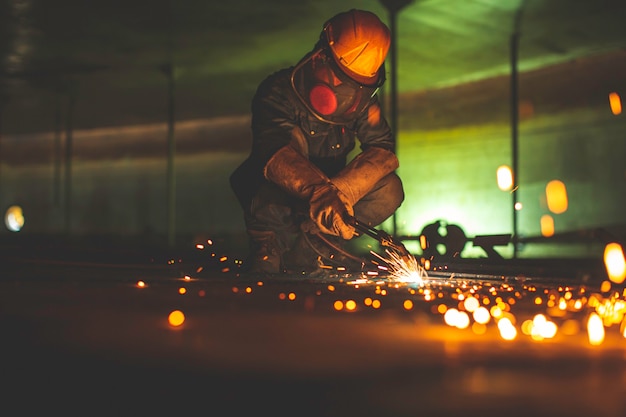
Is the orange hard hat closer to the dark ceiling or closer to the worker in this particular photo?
the worker

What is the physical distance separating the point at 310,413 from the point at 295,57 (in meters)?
8.65

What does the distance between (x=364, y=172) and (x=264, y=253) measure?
0.72 meters

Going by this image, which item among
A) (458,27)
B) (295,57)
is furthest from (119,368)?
(295,57)

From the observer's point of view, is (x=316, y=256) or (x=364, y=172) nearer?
(x=364, y=172)

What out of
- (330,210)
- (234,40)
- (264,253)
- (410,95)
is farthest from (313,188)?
(410,95)

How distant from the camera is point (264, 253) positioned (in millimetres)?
4457

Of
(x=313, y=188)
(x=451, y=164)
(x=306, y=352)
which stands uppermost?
(x=451, y=164)

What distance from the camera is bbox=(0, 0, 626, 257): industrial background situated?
8086 millimetres

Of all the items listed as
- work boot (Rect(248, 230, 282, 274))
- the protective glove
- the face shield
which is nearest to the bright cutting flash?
the protective glove

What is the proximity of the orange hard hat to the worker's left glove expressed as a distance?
0.53 meters

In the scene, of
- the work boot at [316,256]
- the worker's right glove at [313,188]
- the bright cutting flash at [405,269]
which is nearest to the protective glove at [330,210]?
the worker's right glove at [313,188]

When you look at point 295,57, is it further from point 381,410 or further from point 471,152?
point 381,410

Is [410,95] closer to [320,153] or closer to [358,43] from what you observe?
[320,153]

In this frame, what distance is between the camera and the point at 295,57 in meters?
9.73
